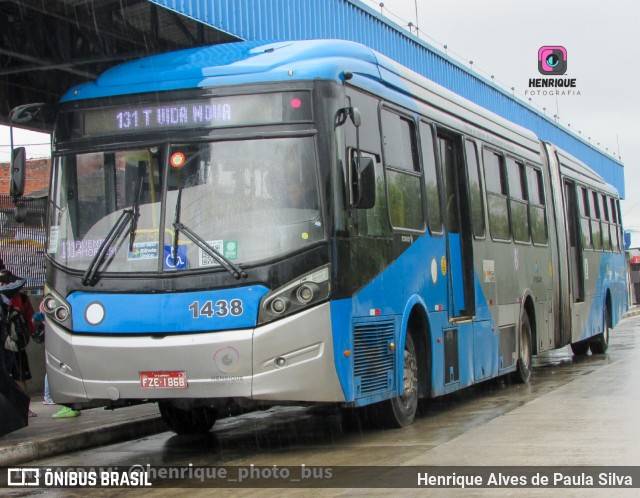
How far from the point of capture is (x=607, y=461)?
7656 mm

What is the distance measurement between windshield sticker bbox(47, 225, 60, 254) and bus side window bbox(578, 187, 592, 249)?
12.2 metres

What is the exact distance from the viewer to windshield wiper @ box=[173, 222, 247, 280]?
329 inches

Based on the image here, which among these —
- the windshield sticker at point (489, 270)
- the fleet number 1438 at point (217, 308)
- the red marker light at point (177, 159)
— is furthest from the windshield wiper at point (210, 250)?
the windshield sticker at point (489, 270)

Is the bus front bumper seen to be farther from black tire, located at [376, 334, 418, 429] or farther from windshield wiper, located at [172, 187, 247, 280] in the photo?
black tire, located at [376, 334, 418, 429]

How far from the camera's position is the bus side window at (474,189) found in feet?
41.1

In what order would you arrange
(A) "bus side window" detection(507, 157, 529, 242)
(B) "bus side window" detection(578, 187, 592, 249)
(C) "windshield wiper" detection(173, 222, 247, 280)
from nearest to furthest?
(C) "windshield wiper" detection(173, 222, 247, 280) → (A) "bus side window" detection(507, 157, 529, 242) → (B) "bus side window" detection(578, 187, 592, 249)

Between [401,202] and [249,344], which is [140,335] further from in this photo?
[401,202]

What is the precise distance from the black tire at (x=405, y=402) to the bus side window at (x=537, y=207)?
5683mm

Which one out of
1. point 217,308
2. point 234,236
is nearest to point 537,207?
point 234,236

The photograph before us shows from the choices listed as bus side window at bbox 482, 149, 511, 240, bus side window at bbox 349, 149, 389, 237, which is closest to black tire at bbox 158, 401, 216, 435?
bus side window at bbox 349, 149, 389, 237

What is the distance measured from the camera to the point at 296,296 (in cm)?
832

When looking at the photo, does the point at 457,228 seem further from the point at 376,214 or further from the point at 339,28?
the point at 339,28

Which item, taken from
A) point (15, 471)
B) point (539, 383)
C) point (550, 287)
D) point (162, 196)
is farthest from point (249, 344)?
point (550, 287)

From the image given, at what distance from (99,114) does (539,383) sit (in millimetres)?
8318
